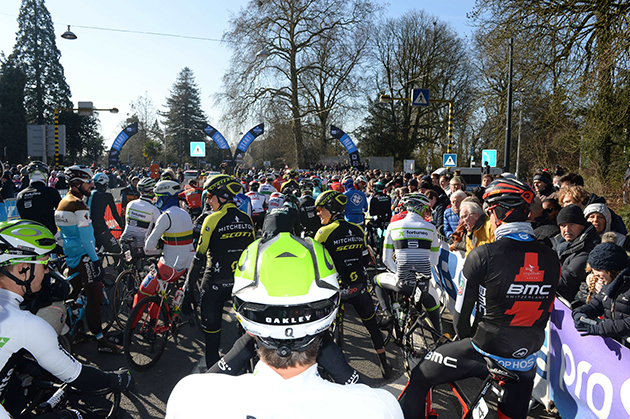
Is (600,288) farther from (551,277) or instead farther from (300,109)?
(300,109)

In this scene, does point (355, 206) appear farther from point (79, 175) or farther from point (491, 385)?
point (491, 385)

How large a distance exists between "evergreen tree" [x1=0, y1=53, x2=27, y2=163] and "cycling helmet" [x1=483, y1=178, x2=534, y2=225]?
51140 mm

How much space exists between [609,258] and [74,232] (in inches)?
232

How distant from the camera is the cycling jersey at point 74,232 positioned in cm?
530

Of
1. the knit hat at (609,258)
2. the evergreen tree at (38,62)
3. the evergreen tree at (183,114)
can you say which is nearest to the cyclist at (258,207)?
the knit hat at (609,258)

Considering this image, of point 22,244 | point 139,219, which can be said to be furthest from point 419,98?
point 22,244

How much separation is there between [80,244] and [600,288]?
581cm

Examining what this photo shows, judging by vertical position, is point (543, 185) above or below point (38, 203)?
above

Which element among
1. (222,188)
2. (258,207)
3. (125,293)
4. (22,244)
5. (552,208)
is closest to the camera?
(22,244)

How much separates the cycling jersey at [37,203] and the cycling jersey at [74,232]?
106 centimetres

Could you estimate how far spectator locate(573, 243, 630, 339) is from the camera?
3270mm

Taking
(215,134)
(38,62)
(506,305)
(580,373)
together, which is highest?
(38,62)

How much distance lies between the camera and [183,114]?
71875 mm

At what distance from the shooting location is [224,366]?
2.58 metres
